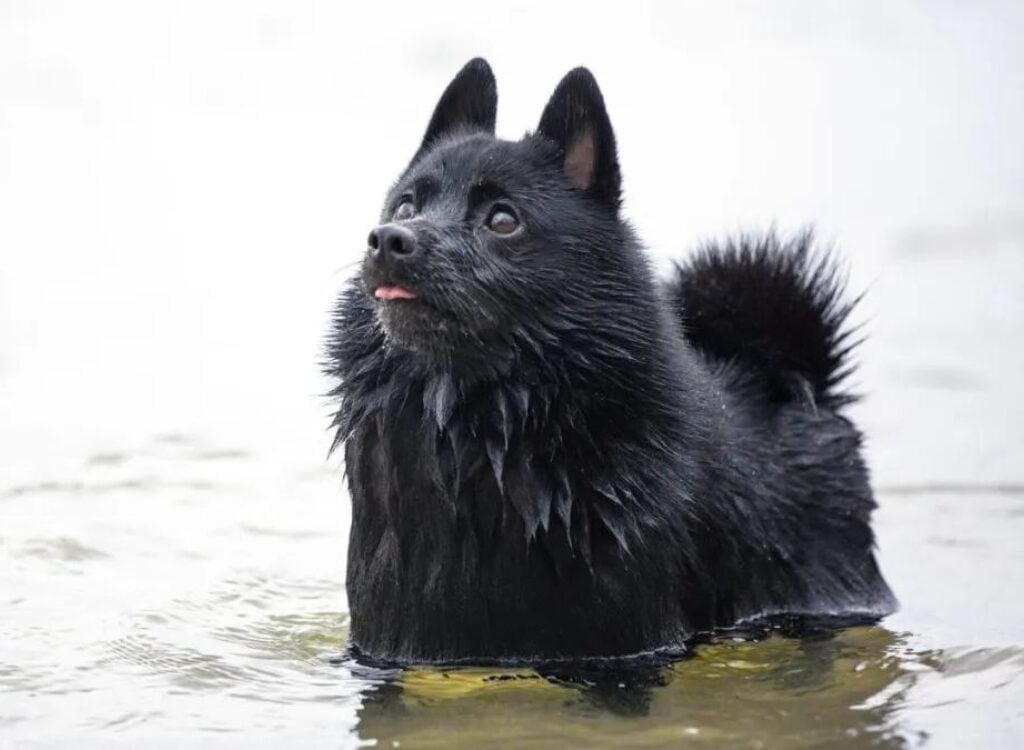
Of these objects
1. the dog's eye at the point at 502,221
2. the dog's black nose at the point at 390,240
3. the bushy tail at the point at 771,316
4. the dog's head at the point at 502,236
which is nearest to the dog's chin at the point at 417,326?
the dog's head at the point at 502,236

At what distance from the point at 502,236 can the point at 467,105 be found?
0.97 metres

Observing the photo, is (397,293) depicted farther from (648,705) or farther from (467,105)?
(648,705)

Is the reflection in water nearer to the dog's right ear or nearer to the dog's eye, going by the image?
the dog's eye

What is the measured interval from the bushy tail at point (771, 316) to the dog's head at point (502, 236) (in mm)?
1409

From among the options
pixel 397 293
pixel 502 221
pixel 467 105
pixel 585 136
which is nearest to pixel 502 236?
pixel 502 221

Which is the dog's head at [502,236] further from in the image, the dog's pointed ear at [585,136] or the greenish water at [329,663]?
the greenish water at [329,663]

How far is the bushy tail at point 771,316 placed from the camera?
28.1 ft

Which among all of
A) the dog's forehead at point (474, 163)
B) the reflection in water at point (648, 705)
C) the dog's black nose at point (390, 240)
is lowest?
the reflection in water at point (648, 705)

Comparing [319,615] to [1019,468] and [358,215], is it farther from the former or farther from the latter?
[358,215]

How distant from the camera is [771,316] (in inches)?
341

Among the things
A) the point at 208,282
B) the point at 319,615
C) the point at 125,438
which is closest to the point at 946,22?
the point at 208,282

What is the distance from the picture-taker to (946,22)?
2166cm

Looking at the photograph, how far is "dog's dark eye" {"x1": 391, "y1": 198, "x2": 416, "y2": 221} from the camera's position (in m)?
7.11

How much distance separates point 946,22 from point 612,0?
3669 millimetres
